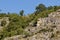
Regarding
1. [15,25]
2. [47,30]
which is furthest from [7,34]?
[47,30]

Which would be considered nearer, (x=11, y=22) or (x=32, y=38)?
(x=32, y=38)

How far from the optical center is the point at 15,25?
10044cm

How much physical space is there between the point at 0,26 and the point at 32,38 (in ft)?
106

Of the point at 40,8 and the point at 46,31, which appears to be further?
the point at 40,8

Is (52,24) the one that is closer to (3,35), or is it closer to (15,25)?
(3,35)

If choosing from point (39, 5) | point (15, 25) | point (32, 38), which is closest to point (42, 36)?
point (32, 38)

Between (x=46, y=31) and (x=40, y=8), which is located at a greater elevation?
(x=40, y=8)

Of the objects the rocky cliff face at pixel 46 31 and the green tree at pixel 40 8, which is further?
the green tree at pixel 40 8

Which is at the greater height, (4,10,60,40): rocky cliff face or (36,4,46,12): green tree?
(36,4,46,12): green tree

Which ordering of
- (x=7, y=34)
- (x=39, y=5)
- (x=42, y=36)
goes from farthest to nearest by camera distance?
(x=39, y=5) < (x=7, y=34) < (x=42, y=36)

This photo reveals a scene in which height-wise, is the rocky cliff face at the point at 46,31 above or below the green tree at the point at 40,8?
below

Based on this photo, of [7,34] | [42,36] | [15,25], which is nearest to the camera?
[42,36]

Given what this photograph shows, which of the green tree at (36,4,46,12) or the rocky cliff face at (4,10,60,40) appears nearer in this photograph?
the rocky cliff face at (4,10,60,40)

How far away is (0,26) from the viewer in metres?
102
